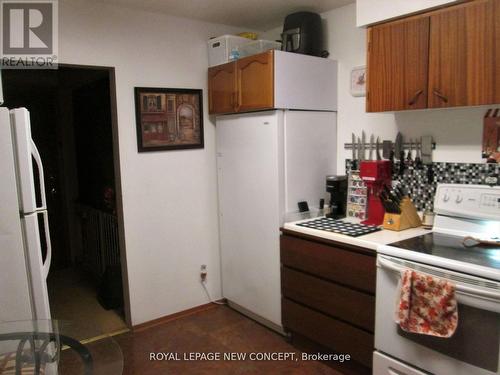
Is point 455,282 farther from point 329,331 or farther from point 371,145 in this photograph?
point 371,145

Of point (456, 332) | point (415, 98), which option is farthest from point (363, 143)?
point (456, 332)

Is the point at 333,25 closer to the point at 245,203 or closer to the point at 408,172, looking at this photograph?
the point at 408,172

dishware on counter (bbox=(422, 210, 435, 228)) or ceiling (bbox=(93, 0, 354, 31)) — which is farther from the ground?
ceiling (bbox=(93, 0, 354, 31))

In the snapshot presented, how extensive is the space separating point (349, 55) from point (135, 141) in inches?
65.2

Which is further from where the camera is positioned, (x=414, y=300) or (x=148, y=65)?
(x=148, y=65)

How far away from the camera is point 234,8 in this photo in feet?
9.41

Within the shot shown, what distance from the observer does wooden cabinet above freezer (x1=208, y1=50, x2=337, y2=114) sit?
2.65 meters

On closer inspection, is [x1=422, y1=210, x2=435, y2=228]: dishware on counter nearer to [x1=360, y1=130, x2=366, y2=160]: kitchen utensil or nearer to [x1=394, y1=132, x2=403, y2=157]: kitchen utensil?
[x1=394, y1=132, x2=403, y2=157]: kitchen utensil

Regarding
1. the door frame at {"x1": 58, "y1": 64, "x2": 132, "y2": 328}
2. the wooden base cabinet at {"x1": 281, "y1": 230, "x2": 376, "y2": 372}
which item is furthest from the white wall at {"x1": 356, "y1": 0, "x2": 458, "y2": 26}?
the door frame at {"x1": 58, "y1": 64, "x2": 132, "y2": 328}

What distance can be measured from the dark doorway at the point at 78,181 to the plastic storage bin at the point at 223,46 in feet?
3.77

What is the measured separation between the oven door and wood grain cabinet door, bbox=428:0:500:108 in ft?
2.86

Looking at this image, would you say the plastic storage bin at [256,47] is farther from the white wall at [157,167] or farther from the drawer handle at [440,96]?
the drawer handle at [440,96]

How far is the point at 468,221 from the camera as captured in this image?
7.14 ft

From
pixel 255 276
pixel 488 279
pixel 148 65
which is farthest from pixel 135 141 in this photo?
pixel 488 279
